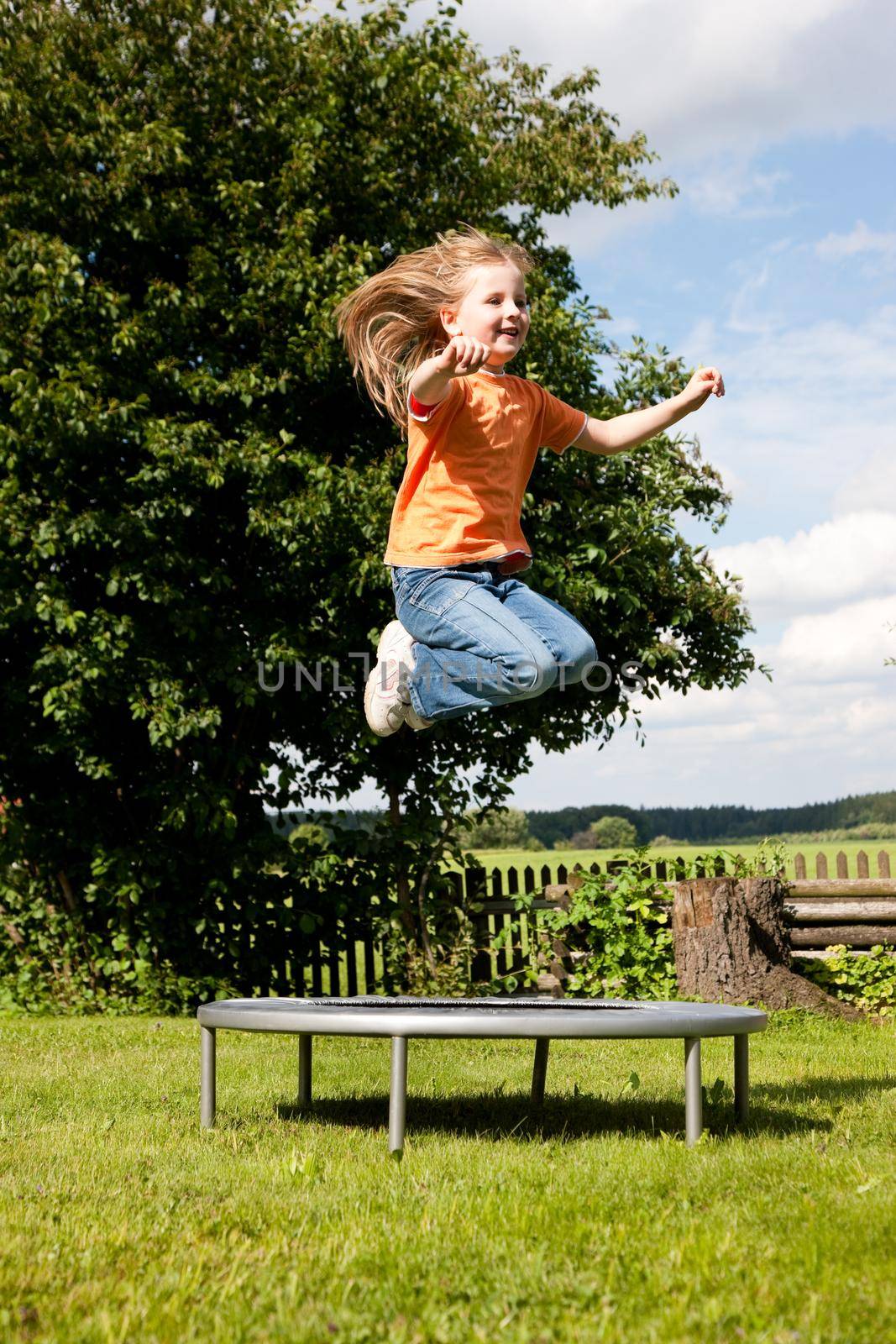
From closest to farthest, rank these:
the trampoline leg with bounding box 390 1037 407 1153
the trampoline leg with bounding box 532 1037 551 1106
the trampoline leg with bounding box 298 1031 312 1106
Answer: the trampoline leg with bounding box 390 1037 407 1153
the trampoline leg with bounding box 532 1037 551 1106
the trampoline leg with bounding box 298 1031 312 1106

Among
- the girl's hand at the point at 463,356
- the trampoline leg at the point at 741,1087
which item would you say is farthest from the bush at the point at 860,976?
the girl's hand at the point at 463,356

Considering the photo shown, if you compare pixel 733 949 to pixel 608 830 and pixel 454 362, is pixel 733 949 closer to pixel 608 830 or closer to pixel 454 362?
pixel 454 362

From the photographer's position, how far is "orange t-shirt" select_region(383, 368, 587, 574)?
13.0ft

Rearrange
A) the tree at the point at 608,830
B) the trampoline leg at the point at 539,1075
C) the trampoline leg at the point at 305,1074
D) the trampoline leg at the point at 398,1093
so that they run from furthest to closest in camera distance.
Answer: the tree at the point at 608,830
the trampoline leg at the point at 305,1074
the trampoline leg at the point at 539,1075
the trampoline leg at the point at 398,1093

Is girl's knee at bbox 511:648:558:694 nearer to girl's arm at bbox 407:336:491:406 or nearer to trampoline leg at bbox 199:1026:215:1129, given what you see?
girl's arm at bbox 407:336:491:406

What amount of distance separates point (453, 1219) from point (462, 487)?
2.19 metres

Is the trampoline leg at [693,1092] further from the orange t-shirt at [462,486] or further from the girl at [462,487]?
the orange t-shirt at [462,486]

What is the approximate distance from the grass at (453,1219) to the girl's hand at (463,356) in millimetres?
2267

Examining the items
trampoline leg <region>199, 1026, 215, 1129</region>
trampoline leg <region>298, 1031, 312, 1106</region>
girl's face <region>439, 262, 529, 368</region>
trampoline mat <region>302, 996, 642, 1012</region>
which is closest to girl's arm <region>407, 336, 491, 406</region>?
girl's face <region>439, 262, 529, 368</region>

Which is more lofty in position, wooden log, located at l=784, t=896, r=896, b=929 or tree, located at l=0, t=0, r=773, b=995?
tree, located at l=0, t=0, r=773, b=995

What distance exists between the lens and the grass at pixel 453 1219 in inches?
94.7

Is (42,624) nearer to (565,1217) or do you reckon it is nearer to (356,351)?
(356,351)

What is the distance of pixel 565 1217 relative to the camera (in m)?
3.05

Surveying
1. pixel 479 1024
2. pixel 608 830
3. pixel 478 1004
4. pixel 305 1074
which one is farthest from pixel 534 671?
pixel 608 830
